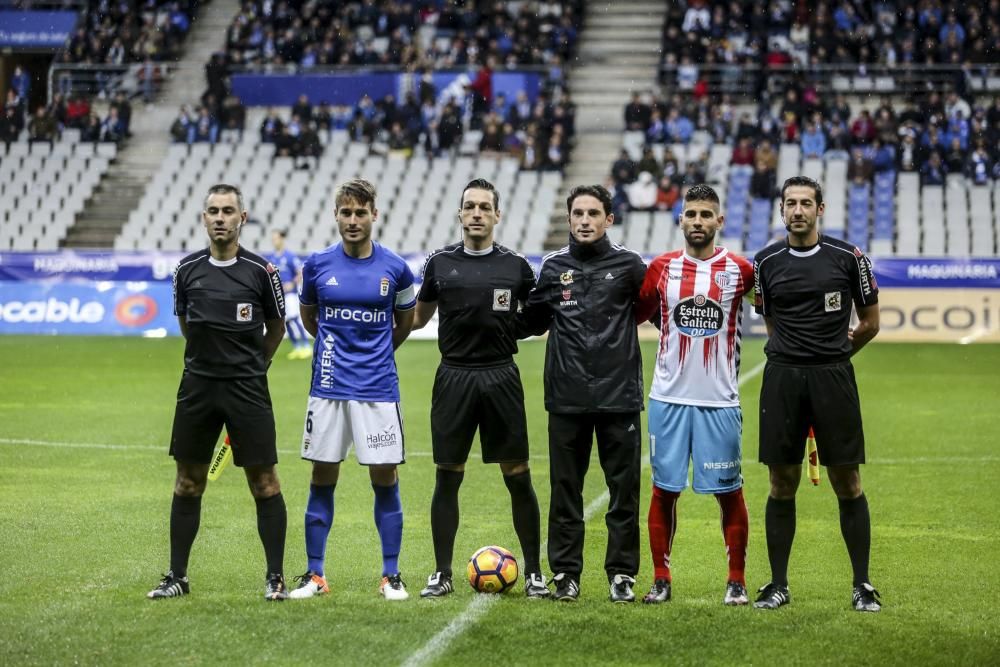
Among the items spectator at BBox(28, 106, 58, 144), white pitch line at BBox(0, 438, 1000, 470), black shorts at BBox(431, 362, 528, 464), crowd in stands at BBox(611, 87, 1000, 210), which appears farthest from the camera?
spectator at BBox(28, 106, 58, 144)

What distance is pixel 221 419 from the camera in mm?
7219

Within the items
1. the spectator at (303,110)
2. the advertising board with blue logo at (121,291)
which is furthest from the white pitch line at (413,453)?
the spectator at (303,110)

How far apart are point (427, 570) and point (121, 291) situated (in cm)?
1798

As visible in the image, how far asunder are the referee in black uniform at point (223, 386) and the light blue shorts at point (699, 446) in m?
2.03

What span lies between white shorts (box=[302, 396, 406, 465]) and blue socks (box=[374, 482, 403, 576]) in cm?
21

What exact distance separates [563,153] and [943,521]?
22955 mm

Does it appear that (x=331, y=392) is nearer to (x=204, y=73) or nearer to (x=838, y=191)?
(x=838, y=191)

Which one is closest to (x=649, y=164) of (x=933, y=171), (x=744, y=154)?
(x=744, y=154)

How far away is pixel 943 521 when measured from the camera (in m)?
9.70

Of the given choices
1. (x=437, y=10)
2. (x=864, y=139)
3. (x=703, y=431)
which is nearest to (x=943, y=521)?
(x=703, y=431)

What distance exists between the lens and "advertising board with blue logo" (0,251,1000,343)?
2344 centimetres

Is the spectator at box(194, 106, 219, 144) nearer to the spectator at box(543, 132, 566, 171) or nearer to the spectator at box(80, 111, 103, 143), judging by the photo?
the spectator at box(80, 111, 103, 143)

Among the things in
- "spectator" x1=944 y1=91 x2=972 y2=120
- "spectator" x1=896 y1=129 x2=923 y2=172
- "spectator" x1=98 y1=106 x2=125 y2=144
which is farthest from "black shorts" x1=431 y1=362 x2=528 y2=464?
"spectator" x1=98 y1=106 x2=125 y2=144

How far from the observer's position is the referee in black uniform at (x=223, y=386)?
23.5 ft
